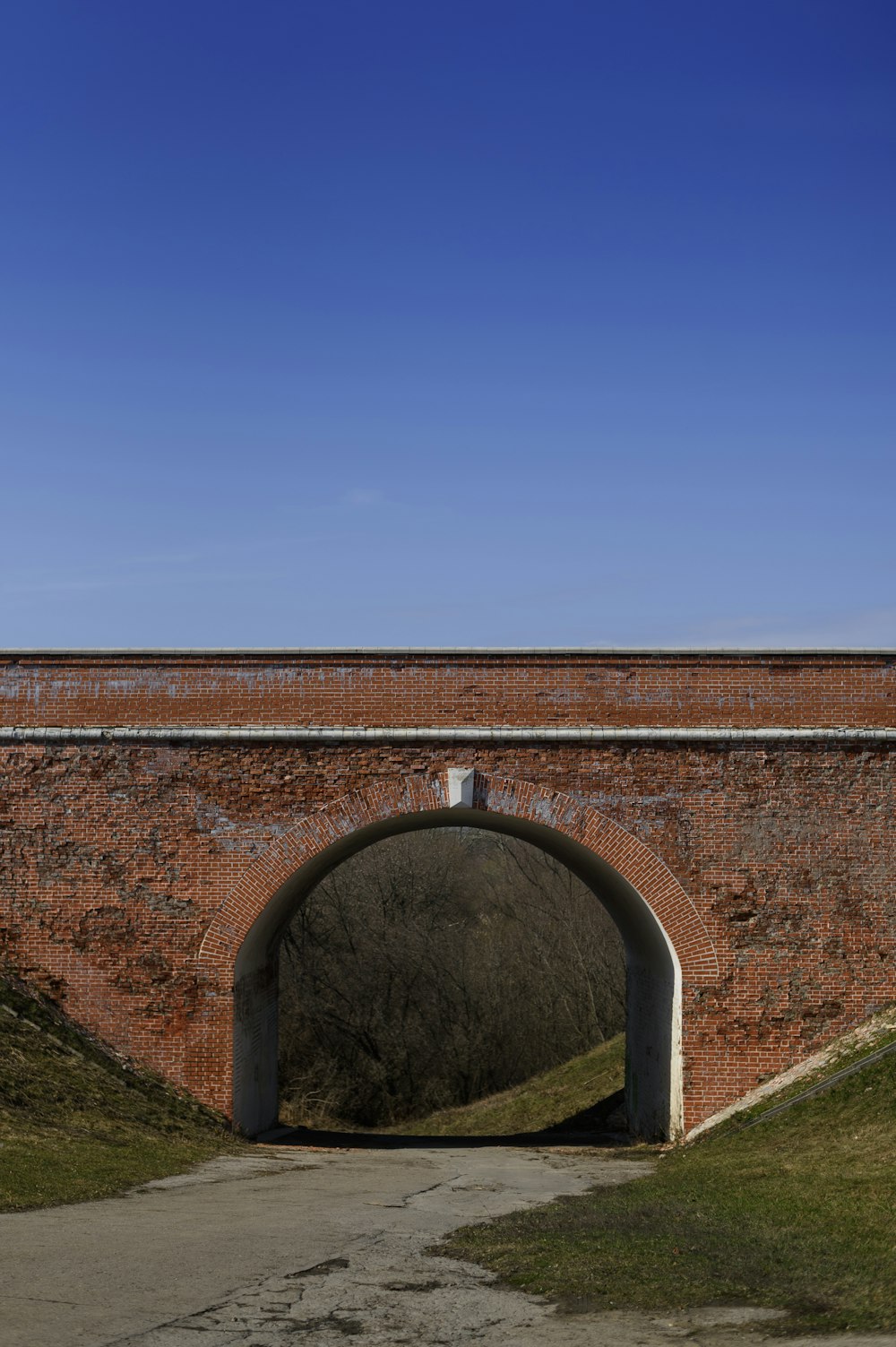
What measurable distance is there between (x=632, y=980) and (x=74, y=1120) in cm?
814

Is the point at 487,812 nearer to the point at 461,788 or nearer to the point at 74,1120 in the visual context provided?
the point at 461,788

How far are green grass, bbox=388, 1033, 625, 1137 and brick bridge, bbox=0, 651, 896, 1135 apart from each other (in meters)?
6.14

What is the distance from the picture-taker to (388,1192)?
10164mm

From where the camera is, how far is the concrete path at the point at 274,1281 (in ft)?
18.5

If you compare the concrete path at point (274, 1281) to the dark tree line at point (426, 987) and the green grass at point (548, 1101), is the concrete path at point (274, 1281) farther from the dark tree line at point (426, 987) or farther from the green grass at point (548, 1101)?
the dark tree line at point (426, 987)

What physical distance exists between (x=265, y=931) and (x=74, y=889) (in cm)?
225

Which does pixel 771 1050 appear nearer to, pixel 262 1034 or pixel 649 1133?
pixel 649 1133

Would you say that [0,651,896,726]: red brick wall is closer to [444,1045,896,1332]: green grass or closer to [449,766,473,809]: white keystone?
[449,766,473,809]: white keystone

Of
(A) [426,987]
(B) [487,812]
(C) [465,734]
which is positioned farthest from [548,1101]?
(C) [465,734]

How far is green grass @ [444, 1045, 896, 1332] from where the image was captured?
6211 mm

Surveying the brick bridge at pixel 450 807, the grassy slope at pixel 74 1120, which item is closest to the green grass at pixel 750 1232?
the brick bridge at pixel 450 807

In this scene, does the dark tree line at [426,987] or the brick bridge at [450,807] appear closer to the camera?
the brick bridge at [450,807]

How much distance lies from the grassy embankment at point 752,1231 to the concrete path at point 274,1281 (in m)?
0.30

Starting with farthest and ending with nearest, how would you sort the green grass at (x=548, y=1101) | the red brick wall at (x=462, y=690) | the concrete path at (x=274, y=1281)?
the green grass at (x=548, y=1101), the red brick wall at (x=462, y=690), the concrete path at (x=274, y=1281)
